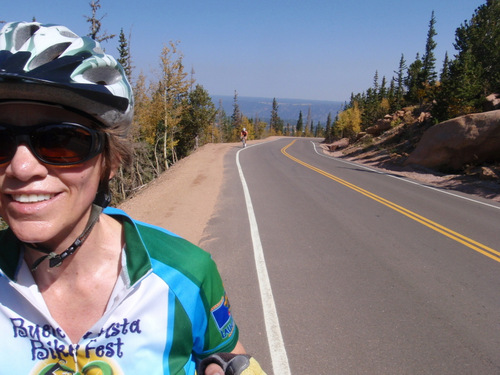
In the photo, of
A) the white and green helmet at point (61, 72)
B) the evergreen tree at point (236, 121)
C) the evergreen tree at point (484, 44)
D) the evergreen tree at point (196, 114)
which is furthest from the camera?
the evergreen tree at point (236, 121)

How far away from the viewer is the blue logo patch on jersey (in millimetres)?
1512

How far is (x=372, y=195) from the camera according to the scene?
10953 millimetres

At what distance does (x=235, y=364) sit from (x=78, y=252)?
0.78 meters

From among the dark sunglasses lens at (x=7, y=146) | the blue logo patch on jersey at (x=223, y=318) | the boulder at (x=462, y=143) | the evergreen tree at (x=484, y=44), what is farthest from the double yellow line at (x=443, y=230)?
the evergreen tree at (x=484, y=44)

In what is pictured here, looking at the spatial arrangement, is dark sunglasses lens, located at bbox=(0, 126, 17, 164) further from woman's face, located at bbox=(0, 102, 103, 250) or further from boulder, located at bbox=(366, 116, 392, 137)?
boulder, located at bbox=(366, 116, 392, 137)

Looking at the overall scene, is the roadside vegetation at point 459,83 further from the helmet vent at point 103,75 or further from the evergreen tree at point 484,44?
the helmet vent at point 103,75

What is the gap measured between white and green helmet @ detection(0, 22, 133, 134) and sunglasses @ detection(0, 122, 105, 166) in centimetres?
9

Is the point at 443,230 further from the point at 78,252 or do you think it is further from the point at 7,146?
the point at 7,146

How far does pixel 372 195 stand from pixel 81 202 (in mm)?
10696

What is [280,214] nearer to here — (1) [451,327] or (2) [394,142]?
(1) [451,327]

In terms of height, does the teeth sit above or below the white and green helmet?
below

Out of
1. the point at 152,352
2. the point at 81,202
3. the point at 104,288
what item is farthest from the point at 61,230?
the point at 152,352

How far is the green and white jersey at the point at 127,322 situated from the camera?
4.19ft

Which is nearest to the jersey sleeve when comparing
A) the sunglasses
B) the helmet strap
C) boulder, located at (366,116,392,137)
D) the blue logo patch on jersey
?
the blue logo patch on jersey
